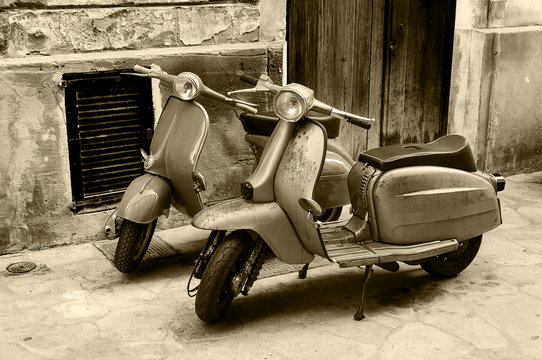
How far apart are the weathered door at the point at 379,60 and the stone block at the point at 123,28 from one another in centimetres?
69

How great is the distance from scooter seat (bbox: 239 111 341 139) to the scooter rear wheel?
1.03 metres

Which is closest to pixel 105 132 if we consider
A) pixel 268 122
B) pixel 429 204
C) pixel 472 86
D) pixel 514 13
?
pixel 268 122

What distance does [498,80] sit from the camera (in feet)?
21.3

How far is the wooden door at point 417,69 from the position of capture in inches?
250

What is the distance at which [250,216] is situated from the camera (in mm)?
3607

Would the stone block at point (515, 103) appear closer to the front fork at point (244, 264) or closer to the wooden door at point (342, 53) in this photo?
the wooden door at point (342, 53)

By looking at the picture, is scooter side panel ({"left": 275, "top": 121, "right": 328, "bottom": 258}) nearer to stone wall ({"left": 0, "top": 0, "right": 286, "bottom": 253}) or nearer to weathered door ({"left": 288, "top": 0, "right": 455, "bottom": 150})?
stone wall ({"left": 0, "top": 0, "right": 286, "bottom": 253})

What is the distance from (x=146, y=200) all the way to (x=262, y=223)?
91 cm

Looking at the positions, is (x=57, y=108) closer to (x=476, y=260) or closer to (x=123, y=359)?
(x=123, y=359)

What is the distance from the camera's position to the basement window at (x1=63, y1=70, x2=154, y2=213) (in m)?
4.84

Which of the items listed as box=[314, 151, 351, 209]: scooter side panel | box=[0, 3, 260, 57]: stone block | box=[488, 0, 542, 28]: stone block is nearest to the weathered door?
box=[488, 0, 542, 28]: stone block

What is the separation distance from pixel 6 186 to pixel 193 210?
4.24 ft

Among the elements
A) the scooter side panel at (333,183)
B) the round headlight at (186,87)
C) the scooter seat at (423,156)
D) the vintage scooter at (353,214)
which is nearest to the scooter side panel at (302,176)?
the vintage scooter at (353,214)

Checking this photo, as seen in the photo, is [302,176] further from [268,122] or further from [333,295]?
[268,122]
